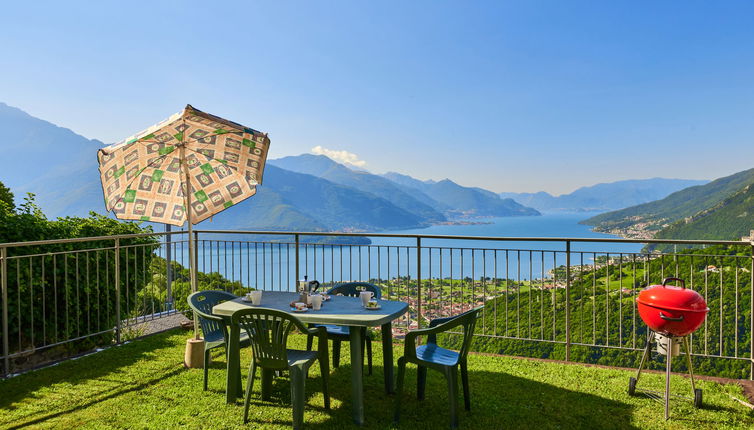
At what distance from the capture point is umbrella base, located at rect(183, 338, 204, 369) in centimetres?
377

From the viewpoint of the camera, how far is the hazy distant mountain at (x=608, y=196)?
111500 mm

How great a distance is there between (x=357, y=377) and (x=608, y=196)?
136474 millimetres

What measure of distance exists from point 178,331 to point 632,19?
988 inches

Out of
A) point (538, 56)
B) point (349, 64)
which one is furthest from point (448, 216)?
point (349, 64)

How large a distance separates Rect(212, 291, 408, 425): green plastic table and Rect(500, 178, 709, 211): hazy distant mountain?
11605 centimetres

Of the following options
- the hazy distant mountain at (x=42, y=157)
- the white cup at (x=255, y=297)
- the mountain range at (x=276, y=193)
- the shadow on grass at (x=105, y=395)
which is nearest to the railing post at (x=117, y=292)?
the shadow on grass at (x=105, y=395)

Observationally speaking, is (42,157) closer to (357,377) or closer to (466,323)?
(357,377)

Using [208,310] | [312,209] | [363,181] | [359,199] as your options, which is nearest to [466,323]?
[208,310]

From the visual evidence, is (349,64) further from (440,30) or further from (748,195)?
(748,195)

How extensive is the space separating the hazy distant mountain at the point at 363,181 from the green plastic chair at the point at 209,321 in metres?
72.3

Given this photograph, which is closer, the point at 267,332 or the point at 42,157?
the point at 267,332

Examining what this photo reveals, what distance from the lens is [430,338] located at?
2.98m

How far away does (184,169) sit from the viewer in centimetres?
383

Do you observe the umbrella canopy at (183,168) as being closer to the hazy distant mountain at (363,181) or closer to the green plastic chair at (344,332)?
the green plastic chair at (344,332)
